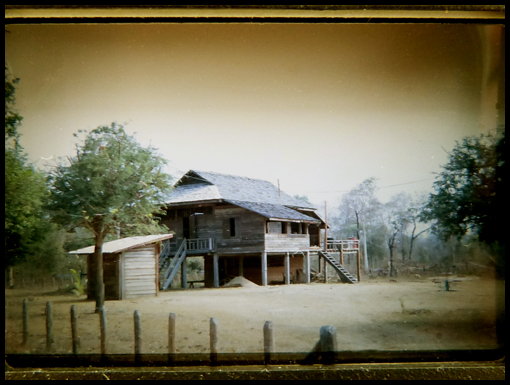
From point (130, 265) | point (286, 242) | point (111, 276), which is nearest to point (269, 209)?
point (130, 265)

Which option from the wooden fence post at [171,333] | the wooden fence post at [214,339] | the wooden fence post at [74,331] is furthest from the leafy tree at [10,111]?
the wooden fence post at [214,339]

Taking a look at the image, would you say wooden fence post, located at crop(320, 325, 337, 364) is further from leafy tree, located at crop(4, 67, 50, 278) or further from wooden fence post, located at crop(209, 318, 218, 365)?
leafy tree, located at crop(4, 67, 50, 278)

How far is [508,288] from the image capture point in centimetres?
134

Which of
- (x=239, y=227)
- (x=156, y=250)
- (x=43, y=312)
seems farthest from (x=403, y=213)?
(x=239, y=227)

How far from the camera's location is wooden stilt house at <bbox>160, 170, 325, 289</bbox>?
6.44 ft

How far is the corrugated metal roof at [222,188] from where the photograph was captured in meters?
1.82

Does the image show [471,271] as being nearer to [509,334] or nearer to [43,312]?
[509,334]

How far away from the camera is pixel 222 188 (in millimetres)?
2412

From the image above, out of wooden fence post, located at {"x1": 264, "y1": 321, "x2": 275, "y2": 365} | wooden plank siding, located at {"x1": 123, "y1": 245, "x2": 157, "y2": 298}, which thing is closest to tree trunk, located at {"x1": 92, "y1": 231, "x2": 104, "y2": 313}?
wooden plank siding, located at {"x1": 123, "y1": 245, "x2": 157, "y2": 298}

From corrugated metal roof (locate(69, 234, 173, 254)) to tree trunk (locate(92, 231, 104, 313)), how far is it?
29mm

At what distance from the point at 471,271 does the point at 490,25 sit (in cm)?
98

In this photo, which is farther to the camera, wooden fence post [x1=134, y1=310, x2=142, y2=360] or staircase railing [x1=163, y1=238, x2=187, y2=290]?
staircase railing [x1=163, y1=238, x2=187, y2=290]

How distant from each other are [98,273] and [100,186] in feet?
1.30

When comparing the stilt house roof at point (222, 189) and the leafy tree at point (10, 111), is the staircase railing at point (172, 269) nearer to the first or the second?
the stilt house roof at point (222, 189)
